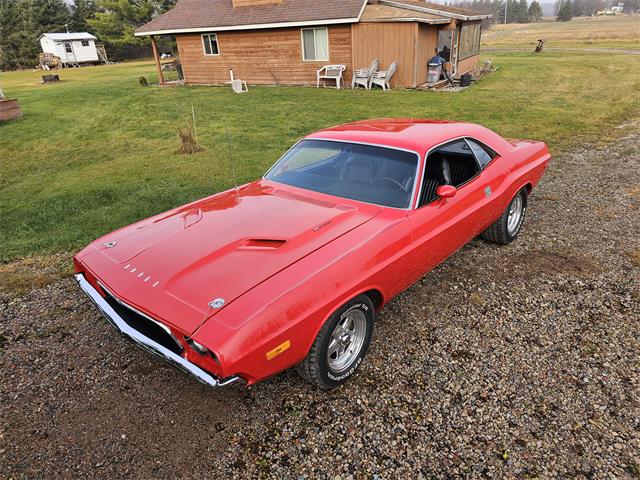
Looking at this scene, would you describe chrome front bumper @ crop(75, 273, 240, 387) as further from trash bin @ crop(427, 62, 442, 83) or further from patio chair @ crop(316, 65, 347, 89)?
trash bin @ crop(427, 62, 442, 83)

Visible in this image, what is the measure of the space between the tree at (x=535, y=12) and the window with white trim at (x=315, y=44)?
111m

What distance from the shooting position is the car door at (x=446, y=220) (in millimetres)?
3422

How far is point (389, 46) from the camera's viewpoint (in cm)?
1617

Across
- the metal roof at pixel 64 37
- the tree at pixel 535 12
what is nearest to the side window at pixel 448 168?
the metal roof at pixel 64 37

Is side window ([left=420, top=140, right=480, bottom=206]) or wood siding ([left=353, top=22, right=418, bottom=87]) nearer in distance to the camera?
side window ([left=420, top=140, right=480, bottom=206])

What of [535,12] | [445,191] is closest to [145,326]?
[445,191]

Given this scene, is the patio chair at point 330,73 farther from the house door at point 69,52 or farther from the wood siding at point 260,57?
the house door at point 69,52

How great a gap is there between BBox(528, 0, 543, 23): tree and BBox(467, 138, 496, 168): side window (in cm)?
12389

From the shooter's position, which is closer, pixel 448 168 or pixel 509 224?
pixel 448 168

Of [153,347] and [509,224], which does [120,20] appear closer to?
[509,224]

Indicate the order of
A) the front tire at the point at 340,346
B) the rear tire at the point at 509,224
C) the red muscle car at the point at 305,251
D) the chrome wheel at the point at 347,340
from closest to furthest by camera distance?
1. the red muscle car at the point at 305,251
2. the front tire at the point at 340,346
3. the chrome wheel at the point at 347,340
4. the rear tire at the point at 509,224

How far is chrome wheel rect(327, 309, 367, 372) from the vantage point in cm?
294

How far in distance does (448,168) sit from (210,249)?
2251mm

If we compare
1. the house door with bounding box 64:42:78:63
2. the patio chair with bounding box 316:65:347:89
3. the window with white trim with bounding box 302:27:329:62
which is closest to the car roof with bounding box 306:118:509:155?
the patio chair with bounding box 316:65:347:89
